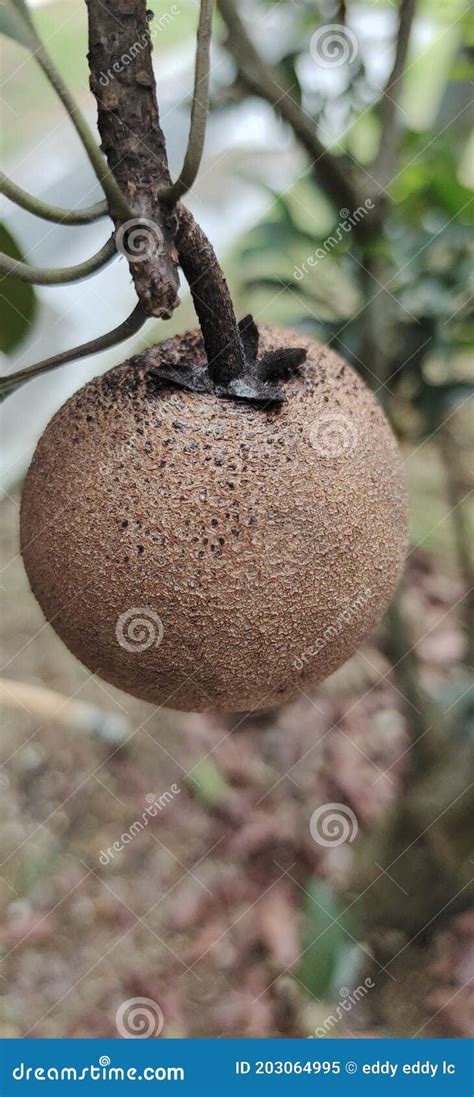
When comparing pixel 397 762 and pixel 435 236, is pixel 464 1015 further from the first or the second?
pixel 435 236

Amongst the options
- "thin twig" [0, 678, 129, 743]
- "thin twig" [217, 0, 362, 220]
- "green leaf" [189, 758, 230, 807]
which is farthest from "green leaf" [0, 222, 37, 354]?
Answer: "green leaf" [189, 758, 230, 807]

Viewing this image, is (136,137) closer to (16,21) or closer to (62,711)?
(16,21)

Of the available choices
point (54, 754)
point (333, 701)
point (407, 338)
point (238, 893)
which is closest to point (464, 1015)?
point (238, 893)

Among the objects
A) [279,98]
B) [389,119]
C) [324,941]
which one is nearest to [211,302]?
[279,98]

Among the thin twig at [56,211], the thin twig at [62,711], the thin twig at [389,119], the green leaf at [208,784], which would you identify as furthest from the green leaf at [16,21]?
the green leaf at [208,784]

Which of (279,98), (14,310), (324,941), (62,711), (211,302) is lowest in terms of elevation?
(62,711)

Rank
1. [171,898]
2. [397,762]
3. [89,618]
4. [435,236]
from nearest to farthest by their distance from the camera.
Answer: [89,618]
[435,236]
[171,898]
[397,762]

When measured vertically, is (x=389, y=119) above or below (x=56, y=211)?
above
